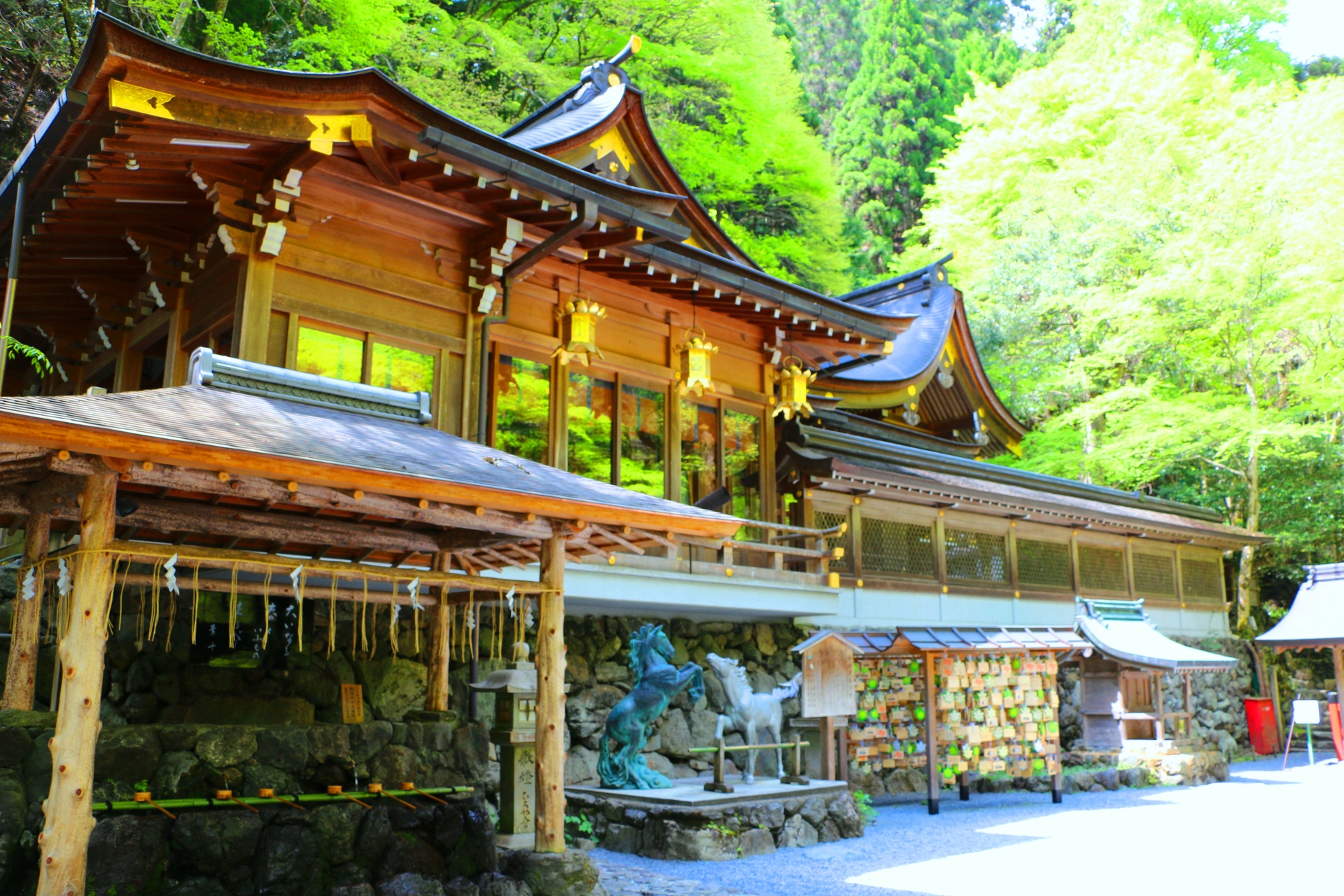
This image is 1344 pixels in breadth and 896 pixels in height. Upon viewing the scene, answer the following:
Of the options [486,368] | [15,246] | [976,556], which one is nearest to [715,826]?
[486,368]

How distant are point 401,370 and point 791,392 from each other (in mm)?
6011

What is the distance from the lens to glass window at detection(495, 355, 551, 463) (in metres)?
11.0

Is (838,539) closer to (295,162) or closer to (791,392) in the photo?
(791,392)

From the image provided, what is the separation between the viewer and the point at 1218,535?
68.9ft

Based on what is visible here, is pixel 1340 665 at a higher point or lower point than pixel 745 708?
higher

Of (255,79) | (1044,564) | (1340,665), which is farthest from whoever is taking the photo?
(1340,665)

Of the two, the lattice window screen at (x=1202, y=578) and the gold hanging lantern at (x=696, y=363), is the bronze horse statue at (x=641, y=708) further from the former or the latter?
the lattice window screen at (x=1202, y=578)

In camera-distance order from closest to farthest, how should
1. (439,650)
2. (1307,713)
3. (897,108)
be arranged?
1. (439,650)
2. (1307,713)
3. (897,108)

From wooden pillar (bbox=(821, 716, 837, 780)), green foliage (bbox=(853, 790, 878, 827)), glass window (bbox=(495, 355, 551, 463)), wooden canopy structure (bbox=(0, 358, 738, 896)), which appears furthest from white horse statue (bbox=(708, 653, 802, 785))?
wooden canopy structure (bbox=(0, 358, 738, 896))

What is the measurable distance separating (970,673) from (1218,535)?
11.6m

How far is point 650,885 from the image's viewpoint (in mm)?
7895

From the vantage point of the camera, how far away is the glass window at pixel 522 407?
1102 centimetres

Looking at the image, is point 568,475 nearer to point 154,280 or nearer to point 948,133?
point 154,280

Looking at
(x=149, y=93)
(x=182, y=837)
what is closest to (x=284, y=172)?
(x=149, y=93)
